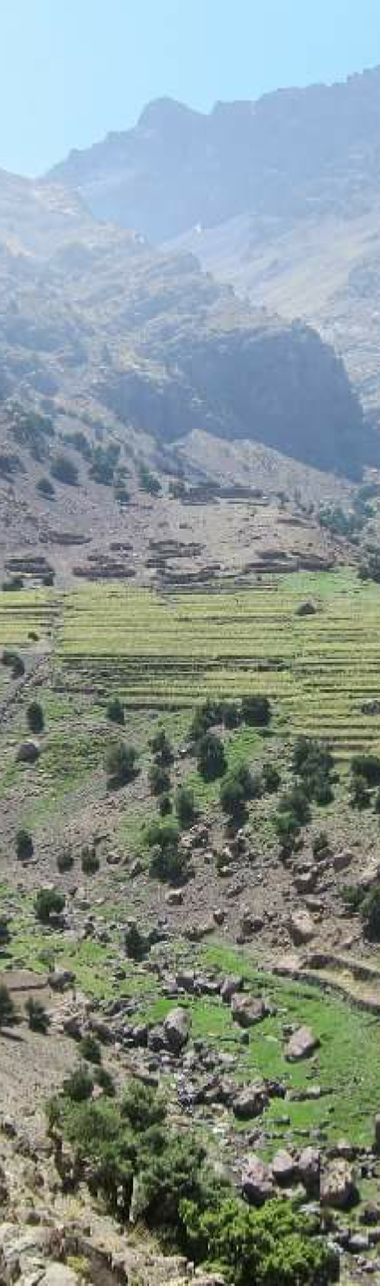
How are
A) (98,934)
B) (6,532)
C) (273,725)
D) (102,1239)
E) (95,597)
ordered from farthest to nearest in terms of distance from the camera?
(6,532), (95,597), (273,725), (98,934), (102,1239)

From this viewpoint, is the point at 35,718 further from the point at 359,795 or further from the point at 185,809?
the point at 359,795

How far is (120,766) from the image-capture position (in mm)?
89250

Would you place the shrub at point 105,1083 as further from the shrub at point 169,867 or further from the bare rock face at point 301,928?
the shrub at point 169,867

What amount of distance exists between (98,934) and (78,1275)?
42262mm

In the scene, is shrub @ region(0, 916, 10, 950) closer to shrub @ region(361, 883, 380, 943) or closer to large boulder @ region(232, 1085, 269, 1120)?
shrub @ region(361, 883, 380, 943)

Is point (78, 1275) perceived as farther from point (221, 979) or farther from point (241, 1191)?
point (221, 979)

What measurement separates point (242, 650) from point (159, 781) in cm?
→ 2743

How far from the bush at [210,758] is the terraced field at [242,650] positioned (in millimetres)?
6178

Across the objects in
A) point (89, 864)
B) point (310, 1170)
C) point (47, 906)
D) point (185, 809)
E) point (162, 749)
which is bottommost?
point (310, 1170)

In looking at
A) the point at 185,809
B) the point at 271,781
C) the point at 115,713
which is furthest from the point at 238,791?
the point at 115,713

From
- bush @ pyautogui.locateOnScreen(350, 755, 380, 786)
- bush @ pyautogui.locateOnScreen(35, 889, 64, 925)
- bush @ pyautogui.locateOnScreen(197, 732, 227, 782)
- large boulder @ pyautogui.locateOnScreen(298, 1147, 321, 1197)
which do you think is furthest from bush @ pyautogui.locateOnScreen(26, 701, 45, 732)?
large boulder @ pyautogui.locateOnScreen(298, 1147, 321, 1197)

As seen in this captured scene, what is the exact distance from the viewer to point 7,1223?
29.6 m

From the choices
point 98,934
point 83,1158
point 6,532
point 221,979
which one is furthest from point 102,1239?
point 6,532

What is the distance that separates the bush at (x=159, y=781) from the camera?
3374 inches
